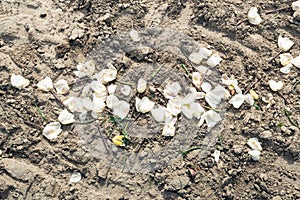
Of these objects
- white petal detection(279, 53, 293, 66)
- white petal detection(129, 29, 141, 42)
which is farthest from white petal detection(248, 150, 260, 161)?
white petal detection(129, 29, 141, 42)

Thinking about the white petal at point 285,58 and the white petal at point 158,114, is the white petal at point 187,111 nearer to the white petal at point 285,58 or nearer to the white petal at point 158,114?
the white petal at point 158,114

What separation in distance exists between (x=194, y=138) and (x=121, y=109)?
0.47 meters

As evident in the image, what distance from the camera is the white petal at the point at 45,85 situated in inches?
115

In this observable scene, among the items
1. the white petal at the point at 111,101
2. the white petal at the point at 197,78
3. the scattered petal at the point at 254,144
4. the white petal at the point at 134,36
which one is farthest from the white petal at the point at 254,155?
the white petal at the point at 134,36

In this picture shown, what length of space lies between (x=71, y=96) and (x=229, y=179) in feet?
3.49

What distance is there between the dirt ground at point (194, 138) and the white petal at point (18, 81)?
0.03 meters

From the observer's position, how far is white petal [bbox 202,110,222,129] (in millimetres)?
2871

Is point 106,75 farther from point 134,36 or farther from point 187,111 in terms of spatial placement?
point 187,111

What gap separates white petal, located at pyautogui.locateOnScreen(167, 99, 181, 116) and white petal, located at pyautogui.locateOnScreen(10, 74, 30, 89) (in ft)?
2.86

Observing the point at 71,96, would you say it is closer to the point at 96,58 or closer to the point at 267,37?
the point at 96,58

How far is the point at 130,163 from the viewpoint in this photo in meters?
2.78

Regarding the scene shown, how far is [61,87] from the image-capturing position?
2934mm

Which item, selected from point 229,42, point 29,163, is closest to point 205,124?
point 229,42

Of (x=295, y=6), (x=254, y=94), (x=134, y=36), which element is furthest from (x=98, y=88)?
(x=295, y=6)
